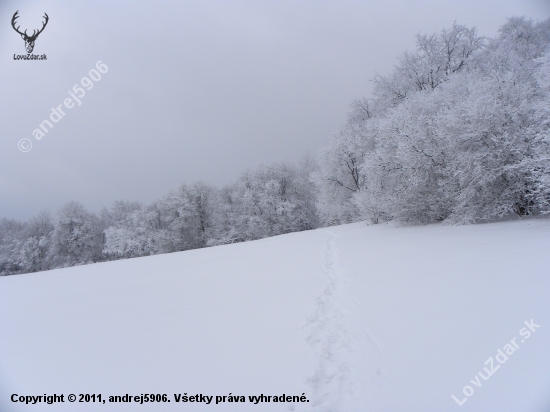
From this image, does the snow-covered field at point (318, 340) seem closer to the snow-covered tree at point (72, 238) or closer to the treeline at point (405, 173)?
the treeline at point (405, 173)

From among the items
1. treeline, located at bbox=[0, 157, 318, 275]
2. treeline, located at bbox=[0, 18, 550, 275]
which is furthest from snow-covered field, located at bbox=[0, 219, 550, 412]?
treeline, located at bbox=[0, 157, 318, 275]

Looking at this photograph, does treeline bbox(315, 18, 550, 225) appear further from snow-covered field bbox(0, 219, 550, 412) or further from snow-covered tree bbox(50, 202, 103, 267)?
snow-covered tree bbox(50, 202, 103, 267)

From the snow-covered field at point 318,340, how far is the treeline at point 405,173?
16.2 ft

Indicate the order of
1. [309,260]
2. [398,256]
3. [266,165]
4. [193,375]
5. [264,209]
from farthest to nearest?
[266,165], [264,209], [309,260], [398,256], [193,375]

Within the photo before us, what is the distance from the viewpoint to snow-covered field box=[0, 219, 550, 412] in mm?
2277

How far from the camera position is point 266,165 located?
33.9m

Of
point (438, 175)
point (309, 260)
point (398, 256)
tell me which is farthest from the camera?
point (438, 175)

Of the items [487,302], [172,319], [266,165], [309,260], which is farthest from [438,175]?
[266,165]

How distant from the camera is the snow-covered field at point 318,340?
2.28m

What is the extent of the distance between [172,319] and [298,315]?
234cm

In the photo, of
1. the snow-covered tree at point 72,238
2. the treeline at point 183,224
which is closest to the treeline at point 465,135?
the treeline at point 183,224

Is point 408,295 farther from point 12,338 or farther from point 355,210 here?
point 355,210

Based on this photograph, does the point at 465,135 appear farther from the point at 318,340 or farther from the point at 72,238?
the point at 72,238

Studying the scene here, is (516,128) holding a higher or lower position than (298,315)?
higher
